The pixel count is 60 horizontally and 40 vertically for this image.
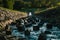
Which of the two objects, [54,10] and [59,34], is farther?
[54,10]

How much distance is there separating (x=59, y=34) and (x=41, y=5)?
71.5 metres

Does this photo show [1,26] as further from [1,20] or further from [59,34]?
[59,34]

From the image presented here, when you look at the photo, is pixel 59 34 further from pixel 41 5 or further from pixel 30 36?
pixel 41 5

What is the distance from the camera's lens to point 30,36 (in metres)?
47.8

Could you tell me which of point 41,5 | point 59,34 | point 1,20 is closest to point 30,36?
point 59,34

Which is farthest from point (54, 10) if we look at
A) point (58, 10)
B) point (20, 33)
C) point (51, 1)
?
point (20, 33)

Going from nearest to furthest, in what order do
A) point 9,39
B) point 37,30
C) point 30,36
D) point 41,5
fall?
1. point 9,39
2. point 30,36
3. point 37,30
4. point 41,5

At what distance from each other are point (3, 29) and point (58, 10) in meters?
46.3

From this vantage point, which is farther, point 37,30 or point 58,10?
point 58,10

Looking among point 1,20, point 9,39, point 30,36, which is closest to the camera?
point 9,39

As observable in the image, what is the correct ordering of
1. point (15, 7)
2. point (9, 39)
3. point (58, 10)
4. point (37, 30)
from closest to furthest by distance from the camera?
point (9, 39) → point (37, 30) → point (58, 10) → point (15, 7)

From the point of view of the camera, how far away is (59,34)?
5197cm

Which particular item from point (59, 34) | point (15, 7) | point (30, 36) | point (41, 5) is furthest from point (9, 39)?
point (41, 5)

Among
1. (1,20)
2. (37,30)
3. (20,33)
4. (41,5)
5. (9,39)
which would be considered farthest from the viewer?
(41,5)
